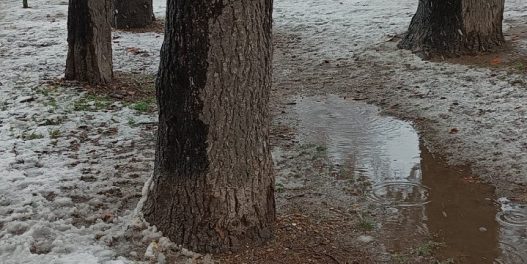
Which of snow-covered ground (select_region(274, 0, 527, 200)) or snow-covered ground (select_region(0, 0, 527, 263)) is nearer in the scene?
snow-covered ground (select_region(0, 0, 527, 263))

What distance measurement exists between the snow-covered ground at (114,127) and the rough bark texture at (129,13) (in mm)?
499

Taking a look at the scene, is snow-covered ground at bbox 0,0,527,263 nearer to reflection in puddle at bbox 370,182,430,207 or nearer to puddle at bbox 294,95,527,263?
puddle at bbox 294,95,527,263

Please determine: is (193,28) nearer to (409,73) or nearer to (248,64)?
(248,64)

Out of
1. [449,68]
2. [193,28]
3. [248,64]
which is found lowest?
[449,68]

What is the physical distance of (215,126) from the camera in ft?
11.4

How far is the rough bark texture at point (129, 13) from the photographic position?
11844mm

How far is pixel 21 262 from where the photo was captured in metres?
3.51

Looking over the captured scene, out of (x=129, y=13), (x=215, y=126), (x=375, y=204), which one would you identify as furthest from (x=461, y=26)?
(x=129, y=13)

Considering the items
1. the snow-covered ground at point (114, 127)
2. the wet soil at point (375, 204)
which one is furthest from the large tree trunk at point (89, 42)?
the wet soil at point (375, 204)

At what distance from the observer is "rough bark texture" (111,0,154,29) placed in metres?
11.8

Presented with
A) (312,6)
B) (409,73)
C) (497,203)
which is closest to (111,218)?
(497,203)

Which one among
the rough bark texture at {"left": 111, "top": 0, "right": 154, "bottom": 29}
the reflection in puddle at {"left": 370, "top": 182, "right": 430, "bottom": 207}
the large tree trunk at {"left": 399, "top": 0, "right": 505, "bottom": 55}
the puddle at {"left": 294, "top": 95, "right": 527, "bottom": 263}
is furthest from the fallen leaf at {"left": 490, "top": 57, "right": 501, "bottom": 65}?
the rough bark texture at {"left": 111, "top": 0, "right": 154, "bottom": 29}

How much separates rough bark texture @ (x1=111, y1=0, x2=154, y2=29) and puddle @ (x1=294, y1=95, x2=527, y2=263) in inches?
243

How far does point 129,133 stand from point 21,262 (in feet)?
8.25
